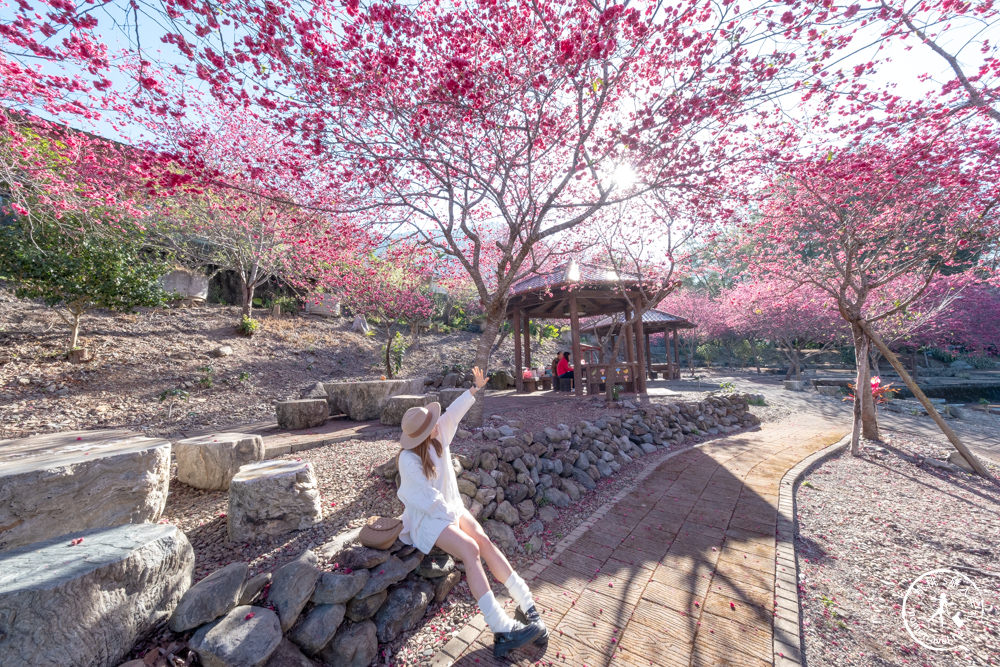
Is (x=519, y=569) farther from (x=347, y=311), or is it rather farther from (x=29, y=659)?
(x=347, y=311)

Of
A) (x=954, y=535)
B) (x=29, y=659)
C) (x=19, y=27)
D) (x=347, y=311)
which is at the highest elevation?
(x=19, y=27)

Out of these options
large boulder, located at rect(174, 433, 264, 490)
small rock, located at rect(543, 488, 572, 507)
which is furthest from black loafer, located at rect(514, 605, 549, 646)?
large boulder, located at rect(174, 433, 264, 490)

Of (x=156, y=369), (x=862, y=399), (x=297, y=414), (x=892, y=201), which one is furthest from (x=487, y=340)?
(x=156, y=369)

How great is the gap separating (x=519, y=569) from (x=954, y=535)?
444cm

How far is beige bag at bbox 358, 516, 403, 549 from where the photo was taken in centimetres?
243

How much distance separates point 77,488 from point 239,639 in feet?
5.63

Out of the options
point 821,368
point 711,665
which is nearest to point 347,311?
point 711,665

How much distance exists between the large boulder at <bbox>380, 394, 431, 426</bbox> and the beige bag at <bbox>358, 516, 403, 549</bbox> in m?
2.85

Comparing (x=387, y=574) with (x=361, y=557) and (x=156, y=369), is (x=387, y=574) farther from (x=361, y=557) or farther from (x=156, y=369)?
(x=156, y=369)

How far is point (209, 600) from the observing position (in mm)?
1857

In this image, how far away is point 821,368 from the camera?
23422mm

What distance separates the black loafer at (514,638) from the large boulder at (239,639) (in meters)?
1.20

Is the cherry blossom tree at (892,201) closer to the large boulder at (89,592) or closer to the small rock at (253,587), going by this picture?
the small rock at (253,587)

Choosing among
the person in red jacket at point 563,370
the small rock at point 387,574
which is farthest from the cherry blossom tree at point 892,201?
the small rock at point 387,574
